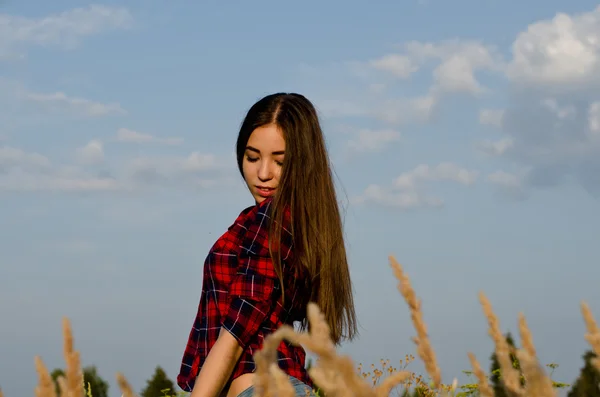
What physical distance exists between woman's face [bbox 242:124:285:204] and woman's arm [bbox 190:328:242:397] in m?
1.18

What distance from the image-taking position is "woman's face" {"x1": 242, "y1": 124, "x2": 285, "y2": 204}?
5027 millimetres

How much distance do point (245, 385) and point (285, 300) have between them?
56 cm

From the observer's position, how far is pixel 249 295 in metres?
4.25

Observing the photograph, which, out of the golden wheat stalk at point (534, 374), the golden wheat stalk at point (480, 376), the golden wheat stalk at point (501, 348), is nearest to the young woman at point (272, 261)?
the golden wheat stalk at point (480, 376)

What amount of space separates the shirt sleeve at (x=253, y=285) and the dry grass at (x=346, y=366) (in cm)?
270

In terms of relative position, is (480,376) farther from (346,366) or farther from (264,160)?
(264,160)

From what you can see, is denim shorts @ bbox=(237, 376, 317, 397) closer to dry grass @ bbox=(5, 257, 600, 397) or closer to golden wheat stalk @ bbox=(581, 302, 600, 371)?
dry grass @ bbox=(5, 257, 600, 397)

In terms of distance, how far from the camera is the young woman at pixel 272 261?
13.8 ft

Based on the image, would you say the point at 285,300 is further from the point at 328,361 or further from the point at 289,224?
the point at 328,361

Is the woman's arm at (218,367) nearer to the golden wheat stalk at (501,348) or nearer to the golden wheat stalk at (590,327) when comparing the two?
the golden wheat stalk at (501,348)

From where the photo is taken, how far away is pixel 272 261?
4367 mm

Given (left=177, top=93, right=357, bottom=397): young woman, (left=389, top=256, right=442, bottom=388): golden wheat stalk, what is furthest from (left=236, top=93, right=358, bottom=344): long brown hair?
(left=389, top=256, right=442, bottom=388): golden wheat stalk

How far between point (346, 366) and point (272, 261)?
11.6ft

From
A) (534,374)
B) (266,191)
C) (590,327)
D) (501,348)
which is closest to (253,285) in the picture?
(266,191)
